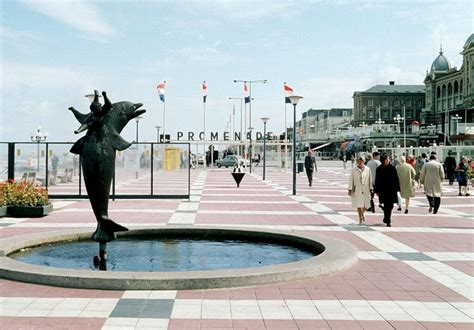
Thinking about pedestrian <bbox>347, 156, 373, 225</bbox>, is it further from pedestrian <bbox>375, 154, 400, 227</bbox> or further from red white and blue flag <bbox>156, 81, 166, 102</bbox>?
red white and blue flag <bbox>156, 81, 166, 102</bbox>

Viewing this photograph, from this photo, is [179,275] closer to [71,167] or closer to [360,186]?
[360,186]

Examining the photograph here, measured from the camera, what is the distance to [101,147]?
7.93 metres

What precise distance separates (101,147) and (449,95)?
114m

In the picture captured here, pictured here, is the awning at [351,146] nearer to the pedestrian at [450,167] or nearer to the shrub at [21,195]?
the pedestrian at [450,167]

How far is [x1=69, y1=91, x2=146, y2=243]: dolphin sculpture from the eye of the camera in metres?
7.89

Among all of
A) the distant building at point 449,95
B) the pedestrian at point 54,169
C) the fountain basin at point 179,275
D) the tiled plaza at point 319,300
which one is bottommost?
the tiled plaza at point 319,300

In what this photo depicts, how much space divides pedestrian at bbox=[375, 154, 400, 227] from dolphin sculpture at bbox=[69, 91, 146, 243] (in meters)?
7.11

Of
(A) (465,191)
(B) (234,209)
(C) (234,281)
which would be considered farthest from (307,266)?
(A) (465,191)

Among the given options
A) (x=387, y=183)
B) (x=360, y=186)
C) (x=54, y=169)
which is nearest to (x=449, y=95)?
(x=54, y=169)

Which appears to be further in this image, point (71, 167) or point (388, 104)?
point (388, 104)

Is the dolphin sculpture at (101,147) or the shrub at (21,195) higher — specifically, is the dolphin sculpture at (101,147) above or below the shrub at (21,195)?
above

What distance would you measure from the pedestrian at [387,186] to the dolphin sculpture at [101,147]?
711 centimetres

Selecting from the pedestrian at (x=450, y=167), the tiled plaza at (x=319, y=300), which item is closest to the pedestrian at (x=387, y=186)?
the tiled plaza at (x=319, y=300)

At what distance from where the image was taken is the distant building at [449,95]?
9706 centimetres
